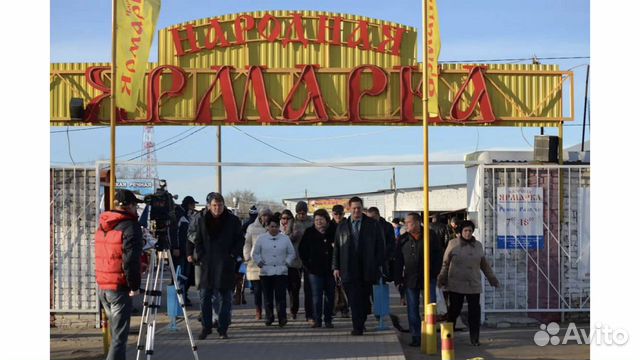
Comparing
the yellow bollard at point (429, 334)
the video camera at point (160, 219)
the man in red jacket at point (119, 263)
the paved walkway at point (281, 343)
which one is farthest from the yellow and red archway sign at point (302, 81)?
the man in red jacket at point (119, 263)

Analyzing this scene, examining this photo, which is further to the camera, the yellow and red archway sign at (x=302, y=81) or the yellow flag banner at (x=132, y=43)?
the yellow and red archway sign at (x=302, y=81)

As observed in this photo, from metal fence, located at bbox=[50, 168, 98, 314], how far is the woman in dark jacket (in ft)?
12.1

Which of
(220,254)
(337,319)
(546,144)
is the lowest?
(337,319)

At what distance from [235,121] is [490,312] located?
552 centimetres

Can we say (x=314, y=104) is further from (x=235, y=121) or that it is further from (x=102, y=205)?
(x=102, y=205)

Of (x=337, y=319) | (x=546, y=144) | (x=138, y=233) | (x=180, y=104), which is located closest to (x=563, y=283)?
(x=546, y=144)

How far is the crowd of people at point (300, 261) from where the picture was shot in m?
10.2

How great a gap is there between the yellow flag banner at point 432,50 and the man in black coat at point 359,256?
1.98m

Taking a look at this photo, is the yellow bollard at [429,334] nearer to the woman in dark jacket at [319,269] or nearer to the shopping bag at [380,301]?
the shopping bag at [380,301]

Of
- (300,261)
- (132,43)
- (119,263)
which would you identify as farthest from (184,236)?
(119,263)

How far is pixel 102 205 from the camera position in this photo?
16.1m

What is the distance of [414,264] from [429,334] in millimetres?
1198

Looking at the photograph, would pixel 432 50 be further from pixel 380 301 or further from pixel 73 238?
pixel 73 238

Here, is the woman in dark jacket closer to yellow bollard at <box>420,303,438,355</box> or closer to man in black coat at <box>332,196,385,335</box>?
man in black coat at <box>332,196,385,335</box>
